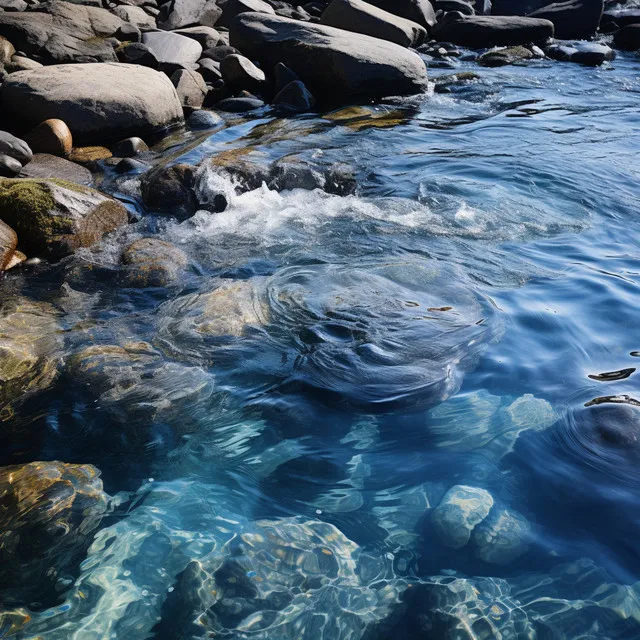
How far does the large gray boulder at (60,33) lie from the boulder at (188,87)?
39.6 inches

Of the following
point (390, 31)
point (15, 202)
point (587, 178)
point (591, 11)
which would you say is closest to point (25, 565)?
point (15, 202)

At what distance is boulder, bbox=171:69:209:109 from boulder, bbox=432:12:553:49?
780cm

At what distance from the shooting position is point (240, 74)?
10516 mm

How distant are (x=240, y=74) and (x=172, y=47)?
1.21 meters

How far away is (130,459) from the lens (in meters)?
3.09

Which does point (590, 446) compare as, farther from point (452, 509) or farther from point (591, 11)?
point (591, 11)

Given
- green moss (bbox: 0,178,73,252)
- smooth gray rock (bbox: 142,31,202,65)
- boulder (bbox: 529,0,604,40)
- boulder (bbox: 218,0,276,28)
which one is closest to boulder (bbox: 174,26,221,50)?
smooth gray rock (bbox: 142,31,202,65)

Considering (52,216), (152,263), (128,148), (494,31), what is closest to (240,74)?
(128,148)

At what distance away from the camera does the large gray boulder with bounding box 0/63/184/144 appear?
772 centimetres

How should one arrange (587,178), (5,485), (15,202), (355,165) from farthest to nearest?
(355,165) < (587,178) < (15,202) < (5,485)

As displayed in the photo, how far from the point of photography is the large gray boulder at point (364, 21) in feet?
40.5

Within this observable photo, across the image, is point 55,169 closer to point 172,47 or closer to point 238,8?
point 172,47

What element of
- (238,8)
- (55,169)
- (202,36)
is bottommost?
(55,169)

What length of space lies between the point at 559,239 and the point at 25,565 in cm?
465
